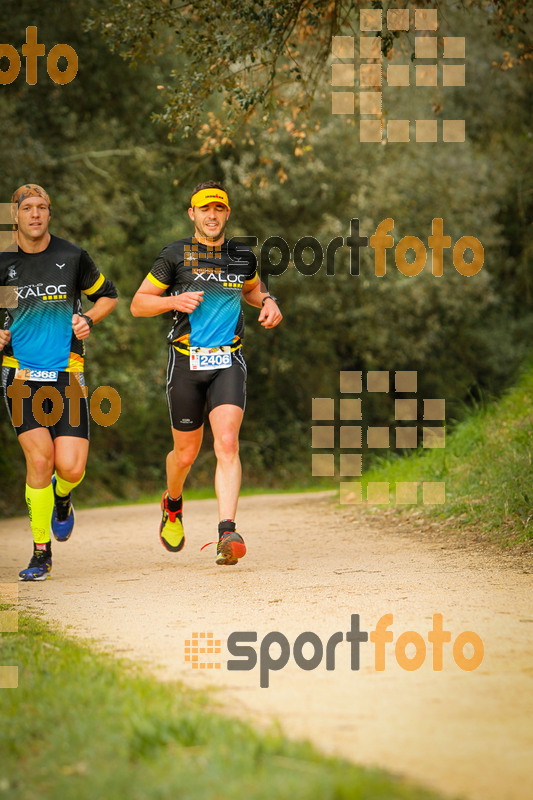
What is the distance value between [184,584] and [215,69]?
463 cm

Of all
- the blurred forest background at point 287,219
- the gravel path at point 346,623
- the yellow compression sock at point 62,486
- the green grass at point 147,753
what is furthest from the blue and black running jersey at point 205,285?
the blurred forest background at point 287,219

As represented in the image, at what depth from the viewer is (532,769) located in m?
2.79

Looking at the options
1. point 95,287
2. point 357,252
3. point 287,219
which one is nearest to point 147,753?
point 95,287

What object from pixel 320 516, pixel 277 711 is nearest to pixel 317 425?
pixel 320 516

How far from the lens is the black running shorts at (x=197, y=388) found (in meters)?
6.94

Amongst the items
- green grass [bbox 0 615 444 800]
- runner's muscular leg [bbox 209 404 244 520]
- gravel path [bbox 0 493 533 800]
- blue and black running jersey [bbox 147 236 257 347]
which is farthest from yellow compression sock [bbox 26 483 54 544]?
green grass [bbox 0 615 444 800]

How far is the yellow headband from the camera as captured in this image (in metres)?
6.95

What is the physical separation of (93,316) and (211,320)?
932 millimetres

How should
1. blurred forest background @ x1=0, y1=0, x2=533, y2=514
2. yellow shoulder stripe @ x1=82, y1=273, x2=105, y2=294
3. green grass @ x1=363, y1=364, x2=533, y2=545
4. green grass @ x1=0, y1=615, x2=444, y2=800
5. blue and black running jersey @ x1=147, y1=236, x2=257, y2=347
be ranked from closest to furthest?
green grass @ x1=0, y1=615, x2=444, y2=800 < blue and black running jersey @ x1=147, y1=236, x2=257, y2=347 < yellow shoulder stripe @ x1=82, y1=273, x2=105, y2=294 < green grass @ x1=363, y1=364, x2=533, y2=545 < blurred forest background @ x1=0, y1=0, x2=533, y2=514

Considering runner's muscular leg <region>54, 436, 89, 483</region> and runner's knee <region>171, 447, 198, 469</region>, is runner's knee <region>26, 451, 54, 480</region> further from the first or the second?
runner's knee <region>171, 447, 198, 469</region>

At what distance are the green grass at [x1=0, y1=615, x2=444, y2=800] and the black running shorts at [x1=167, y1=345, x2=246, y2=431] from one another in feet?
11.0

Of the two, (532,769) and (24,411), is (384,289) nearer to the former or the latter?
(24,411)

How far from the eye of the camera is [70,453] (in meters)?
7.08

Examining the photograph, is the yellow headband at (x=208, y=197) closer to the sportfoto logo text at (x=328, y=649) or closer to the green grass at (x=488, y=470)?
the green grass at (x=488, y=470)
